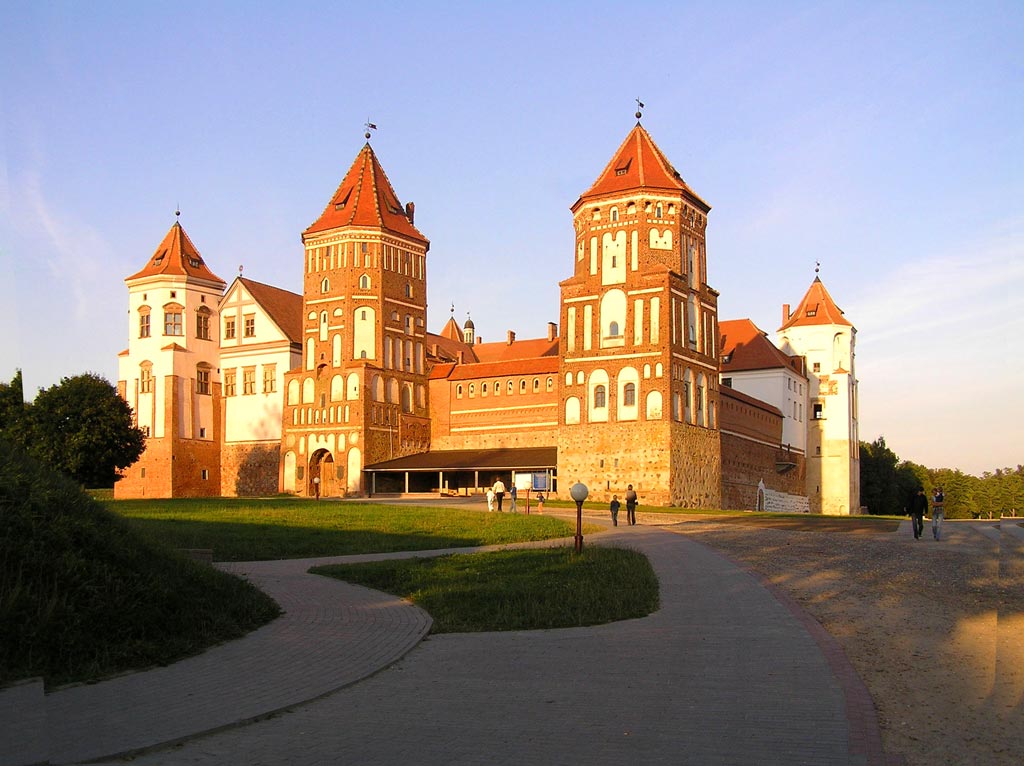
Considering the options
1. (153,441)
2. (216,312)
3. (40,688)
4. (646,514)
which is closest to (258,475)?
(153,441)

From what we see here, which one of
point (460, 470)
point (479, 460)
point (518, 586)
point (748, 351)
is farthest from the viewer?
point (748, 351)

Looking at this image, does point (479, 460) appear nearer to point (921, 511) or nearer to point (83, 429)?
point (83, 429)

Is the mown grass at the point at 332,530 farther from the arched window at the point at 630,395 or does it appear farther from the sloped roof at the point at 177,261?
the sloped roof at the point at 177,261

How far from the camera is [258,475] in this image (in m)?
69.0

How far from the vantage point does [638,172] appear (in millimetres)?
55906

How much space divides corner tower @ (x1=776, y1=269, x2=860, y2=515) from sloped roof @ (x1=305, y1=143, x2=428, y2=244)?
32.8m

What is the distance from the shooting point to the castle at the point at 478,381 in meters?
54.8

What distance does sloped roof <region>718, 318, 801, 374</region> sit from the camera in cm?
7606

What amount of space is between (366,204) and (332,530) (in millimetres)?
41217

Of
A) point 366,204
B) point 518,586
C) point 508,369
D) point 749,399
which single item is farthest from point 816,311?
point 518,586

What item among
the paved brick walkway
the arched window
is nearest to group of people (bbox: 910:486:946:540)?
the paved brick walkway

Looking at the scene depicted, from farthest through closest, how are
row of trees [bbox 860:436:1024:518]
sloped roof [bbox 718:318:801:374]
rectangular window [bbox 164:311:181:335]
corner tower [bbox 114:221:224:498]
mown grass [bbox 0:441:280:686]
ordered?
row of trees [bbox 860:436:1024:518] → sloped roof [bbox 718:318:801:374] → rectangular window [bbox 164:311:181:335] → corner tower [bbox 114:221:224:498] → mown grass [bbox 0:441:280:686]

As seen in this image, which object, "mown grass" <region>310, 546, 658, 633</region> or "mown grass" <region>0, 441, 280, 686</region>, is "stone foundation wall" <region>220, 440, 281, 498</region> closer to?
"mown grass" <region>310, 546, 658, 633</region>

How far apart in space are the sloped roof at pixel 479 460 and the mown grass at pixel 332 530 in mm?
21667
